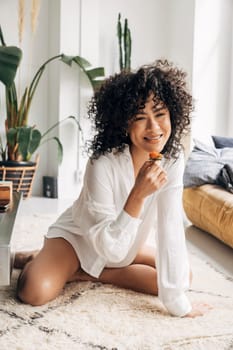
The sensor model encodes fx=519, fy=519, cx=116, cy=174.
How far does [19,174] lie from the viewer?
4.02m

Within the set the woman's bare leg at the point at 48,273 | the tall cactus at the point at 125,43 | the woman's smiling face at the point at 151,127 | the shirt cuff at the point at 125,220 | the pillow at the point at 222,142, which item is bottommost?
the woman's bare leg at the point at 48,273

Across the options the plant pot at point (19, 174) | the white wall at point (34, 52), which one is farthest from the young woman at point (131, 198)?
the white wall at point (34, 52)

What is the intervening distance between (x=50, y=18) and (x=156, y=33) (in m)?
0.96

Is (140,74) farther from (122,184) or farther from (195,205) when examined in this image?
(195,205)

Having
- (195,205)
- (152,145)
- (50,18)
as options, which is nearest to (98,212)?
(152,145)

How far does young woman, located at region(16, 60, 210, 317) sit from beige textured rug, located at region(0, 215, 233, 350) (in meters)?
0.06

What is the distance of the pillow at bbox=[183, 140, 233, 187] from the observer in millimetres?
3107

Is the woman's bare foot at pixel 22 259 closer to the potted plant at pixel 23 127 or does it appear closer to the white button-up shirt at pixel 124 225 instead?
the white button-up shirt at pixel 124 225

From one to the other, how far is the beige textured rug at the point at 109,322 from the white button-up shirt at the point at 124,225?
0.33 feet

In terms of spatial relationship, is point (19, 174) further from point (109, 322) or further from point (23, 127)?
point (109, 322)

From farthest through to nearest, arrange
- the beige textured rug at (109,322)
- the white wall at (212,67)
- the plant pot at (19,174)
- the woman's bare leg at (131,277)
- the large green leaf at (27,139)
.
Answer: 1. the white wall at (212,67)
2. the plant pot at (19,174)
3. the large green leaf at (27,139)
4. the woman's bare leg at (131,277)
5. the beige textured rug at (109,322)

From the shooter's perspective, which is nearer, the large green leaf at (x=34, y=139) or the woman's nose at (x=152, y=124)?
the woman's nose at (x=152, y=124)

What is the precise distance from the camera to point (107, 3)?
14.7ft

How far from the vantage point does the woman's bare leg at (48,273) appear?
1.86 metres
